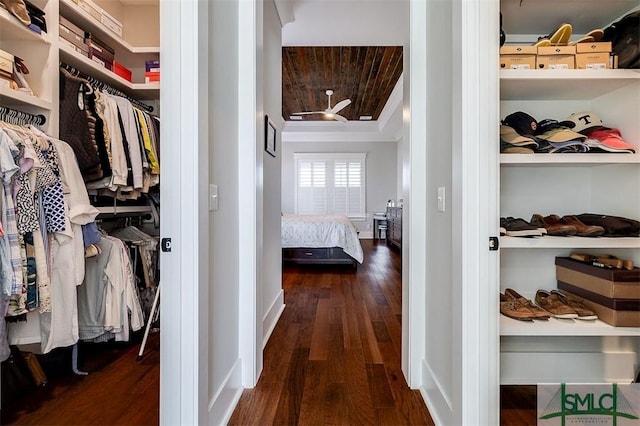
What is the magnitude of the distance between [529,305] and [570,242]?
33cm

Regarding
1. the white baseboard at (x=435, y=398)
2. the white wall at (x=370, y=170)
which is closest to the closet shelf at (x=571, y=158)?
the white baseboard at (x=435, y=398)

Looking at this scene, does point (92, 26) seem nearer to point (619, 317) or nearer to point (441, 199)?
point (441, 199)

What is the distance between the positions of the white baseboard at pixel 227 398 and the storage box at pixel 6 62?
1.83 metres

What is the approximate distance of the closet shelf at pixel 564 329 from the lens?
128 cm

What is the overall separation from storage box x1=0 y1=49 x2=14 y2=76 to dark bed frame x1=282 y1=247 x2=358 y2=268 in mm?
3721

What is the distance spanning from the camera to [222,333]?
60.3 inches

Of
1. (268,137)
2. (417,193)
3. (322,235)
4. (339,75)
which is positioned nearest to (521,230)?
(417,193)

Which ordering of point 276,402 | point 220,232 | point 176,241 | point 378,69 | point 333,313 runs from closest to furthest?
point 176,241
point 220,232
point 276,402
point 333,313
point 378,69

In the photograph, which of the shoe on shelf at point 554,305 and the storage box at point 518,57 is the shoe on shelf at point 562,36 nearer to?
the storage box at point 518,57

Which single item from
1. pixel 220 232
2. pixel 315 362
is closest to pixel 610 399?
pixel 315 362

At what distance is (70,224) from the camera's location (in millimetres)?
1626

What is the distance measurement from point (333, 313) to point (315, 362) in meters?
0.92

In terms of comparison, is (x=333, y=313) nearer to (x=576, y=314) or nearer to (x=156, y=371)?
(x=156, y=371)

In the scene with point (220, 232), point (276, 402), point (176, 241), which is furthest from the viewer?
point (276, 402)
